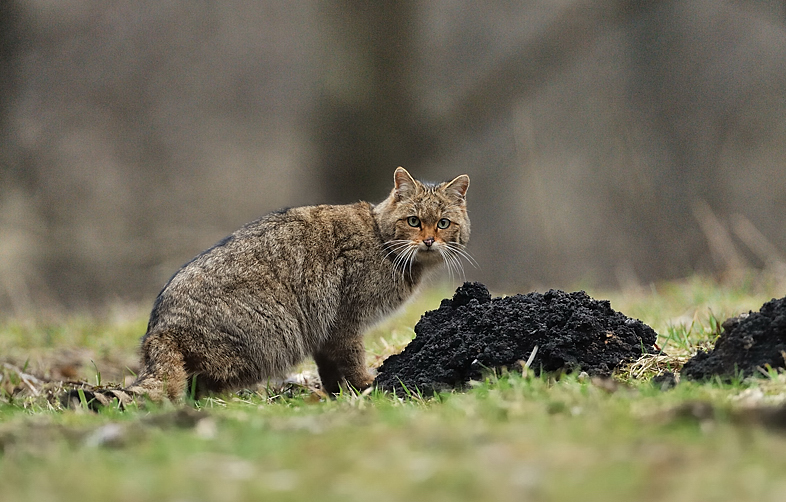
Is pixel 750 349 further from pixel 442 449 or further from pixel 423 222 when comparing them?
pixel 423 222

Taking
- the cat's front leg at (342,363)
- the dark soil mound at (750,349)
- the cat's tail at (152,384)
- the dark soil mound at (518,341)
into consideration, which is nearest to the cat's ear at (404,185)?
the cat's front leg at (342,363)

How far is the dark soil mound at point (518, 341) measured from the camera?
4.05m

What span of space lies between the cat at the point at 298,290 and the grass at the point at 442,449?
34.8 inches

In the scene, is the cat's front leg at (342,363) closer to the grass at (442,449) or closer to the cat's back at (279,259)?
the cat's back at (279,259)

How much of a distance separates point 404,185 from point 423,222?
1.23ft

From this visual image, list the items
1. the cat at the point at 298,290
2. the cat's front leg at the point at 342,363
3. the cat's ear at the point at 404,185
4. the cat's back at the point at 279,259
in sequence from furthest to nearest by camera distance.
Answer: the cat's ear at the point at 404,185 < the cat's front leg at the point at 342,363 < the cat's back at the point at 279,259 < the cat at the point at 298,290

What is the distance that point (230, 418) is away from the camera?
9.99 ft

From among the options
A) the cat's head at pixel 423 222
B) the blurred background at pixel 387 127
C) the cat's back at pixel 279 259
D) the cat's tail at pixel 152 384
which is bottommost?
the cat's tail at pixel 152 384

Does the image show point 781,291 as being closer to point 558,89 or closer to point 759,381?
point 759,381

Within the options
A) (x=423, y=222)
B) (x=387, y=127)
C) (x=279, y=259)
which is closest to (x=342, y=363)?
(x=279, y=259)

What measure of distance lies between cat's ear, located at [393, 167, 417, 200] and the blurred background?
12.9ft

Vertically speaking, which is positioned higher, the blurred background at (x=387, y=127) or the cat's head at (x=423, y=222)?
the blurred background at (x=387, y=127)

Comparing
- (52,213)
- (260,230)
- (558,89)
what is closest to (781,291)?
(260,230)

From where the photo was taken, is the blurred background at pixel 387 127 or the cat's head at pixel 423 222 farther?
the blurred background at pixel 387 127
